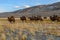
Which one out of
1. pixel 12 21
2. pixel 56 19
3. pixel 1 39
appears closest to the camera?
pixel 1 39

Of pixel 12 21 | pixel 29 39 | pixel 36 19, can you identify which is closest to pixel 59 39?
pixel 29 39

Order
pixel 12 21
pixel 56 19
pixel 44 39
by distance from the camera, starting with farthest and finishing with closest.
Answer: pixel 56 19
pixel 12 21
pixel 44 39

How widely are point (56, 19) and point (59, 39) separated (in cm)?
2968

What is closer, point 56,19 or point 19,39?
point 19,39

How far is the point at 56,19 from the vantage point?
159 ft

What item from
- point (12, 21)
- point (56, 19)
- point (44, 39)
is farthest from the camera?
point (56, 19)

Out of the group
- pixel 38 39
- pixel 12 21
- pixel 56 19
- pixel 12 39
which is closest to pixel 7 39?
pixel 12 39

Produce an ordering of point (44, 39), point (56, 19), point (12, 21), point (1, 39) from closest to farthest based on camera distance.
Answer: point (1, 39) < point (44, 39) < point (12, 21) < point (56, 19)

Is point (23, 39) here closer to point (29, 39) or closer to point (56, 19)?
point (29, 39)

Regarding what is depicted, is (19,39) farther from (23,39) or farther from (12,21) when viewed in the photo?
(12,21)

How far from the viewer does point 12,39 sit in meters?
17.5

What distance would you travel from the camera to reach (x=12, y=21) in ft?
149

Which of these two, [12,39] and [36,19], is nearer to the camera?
[12,39]

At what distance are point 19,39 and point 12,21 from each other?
28.0 meters
